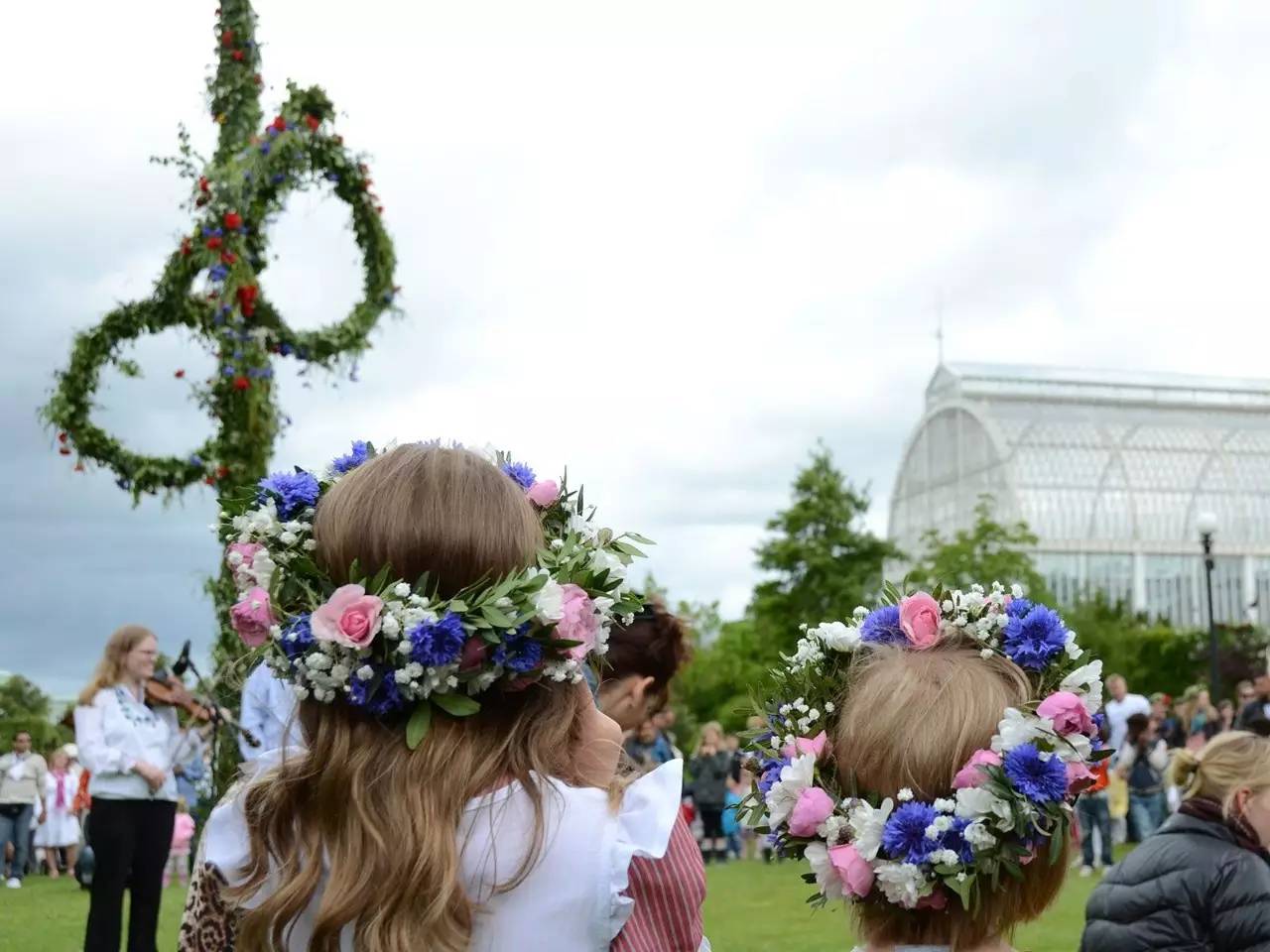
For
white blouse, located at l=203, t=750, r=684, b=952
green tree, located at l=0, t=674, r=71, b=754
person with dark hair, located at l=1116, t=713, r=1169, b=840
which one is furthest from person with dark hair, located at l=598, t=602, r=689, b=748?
green tree, located at l=0, t=674, r=71, b=754

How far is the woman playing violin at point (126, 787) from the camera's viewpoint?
7.81m

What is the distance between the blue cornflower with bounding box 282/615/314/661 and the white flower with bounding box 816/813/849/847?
881 mm

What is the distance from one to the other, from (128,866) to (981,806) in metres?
Answer: 6.39

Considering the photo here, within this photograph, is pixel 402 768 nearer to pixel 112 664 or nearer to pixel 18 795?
pixel 112 664

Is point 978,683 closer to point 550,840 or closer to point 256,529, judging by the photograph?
point 550,840

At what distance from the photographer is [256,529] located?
109 inches

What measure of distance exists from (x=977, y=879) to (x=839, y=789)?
0.27 meters

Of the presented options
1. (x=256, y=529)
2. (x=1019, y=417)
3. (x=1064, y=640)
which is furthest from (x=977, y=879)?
(x=1019, y=417)

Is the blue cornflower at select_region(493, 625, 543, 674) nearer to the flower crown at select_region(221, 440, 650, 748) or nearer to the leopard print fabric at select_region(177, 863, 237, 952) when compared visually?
the flower crown at select_region(221, 440, 650, 748)

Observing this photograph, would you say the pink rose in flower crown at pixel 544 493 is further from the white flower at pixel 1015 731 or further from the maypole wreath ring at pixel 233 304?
the maypole wreath ring at pixel 233 304

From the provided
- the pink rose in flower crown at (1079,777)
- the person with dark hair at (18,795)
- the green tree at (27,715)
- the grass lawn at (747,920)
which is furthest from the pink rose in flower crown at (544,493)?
the green tree at (27,715)

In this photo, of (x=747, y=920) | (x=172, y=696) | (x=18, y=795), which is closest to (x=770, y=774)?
(x=172, y=696)

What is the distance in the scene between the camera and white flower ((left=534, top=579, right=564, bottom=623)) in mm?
2291

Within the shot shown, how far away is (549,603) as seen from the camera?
7.57ft
